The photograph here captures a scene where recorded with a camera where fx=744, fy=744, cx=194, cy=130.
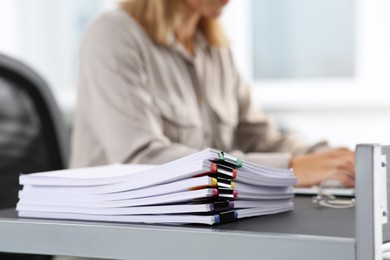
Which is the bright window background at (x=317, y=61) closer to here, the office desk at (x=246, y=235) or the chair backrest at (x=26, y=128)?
the chair backrest at (x=26, y=128)

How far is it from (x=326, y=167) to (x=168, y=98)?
538 millimetres

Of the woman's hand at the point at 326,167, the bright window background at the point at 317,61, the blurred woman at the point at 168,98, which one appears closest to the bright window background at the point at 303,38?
the bright window background at the point at 317,61

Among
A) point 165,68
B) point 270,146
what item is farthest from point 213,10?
point 270,146

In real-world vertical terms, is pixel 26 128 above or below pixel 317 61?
below

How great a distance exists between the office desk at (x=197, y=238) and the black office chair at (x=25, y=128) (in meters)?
0.63

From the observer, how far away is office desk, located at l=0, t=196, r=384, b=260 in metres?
0.67

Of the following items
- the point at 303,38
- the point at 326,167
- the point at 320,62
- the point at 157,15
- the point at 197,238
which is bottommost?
the point at 197,238

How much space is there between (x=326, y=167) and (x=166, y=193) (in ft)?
1.56

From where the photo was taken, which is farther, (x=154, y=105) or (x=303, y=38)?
(x=303, y=38)

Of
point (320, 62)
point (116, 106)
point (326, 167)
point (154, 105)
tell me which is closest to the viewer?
point (326, 167)

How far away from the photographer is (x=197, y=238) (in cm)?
71

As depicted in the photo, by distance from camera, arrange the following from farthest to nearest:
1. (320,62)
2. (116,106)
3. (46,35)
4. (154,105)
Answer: (46,35) → (320,62) → (154,105) → (116,106)

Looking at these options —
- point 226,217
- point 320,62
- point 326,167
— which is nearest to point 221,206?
point 226,217

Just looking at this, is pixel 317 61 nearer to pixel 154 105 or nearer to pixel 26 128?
pixel 154 105
